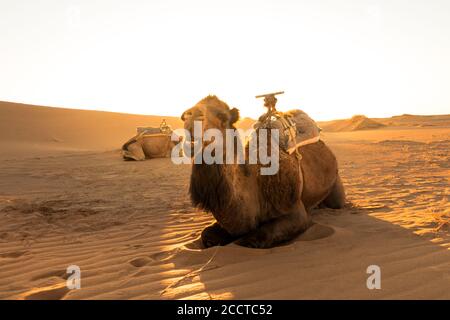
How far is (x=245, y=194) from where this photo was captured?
397 centimetres

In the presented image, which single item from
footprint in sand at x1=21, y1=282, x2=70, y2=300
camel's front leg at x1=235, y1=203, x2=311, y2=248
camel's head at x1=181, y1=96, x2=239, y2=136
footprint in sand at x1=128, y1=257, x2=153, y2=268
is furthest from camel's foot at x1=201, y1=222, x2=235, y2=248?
footprint in sand at x1=21, y1=282, x2=70, y2=300

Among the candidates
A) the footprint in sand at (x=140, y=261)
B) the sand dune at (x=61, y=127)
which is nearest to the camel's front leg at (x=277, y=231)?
the footprint in sand at (x=140, y=261)

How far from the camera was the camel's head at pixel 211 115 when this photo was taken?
3.15m

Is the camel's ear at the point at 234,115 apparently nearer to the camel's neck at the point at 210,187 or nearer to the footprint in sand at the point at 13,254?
the camel's neck at the point at 210,187

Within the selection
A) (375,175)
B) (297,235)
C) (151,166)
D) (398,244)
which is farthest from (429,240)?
(151,166)

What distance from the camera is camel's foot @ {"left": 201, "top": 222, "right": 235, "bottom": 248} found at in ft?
13.7

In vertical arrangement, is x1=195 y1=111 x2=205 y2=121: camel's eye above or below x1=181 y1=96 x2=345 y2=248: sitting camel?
above

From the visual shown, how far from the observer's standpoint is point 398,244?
13.2 ft

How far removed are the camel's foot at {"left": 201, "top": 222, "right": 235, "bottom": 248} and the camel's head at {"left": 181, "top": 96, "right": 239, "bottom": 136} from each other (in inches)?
49.6

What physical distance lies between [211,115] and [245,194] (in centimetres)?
101

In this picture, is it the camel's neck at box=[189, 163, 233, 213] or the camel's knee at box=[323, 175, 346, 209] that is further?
the camel's knee at box=[323, 175, 346, 209]

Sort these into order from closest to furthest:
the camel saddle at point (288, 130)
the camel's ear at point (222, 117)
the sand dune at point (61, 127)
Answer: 1. the camel's ear at point (222, 117)
2. the camel saddle at point (288, 130)
3. the sand dune at point (61, 127)

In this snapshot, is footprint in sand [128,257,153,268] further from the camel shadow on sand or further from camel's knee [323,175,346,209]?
camel's knee [323,175,346,209]

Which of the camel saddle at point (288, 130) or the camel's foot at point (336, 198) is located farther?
the camel's foot at point (336, 198)
